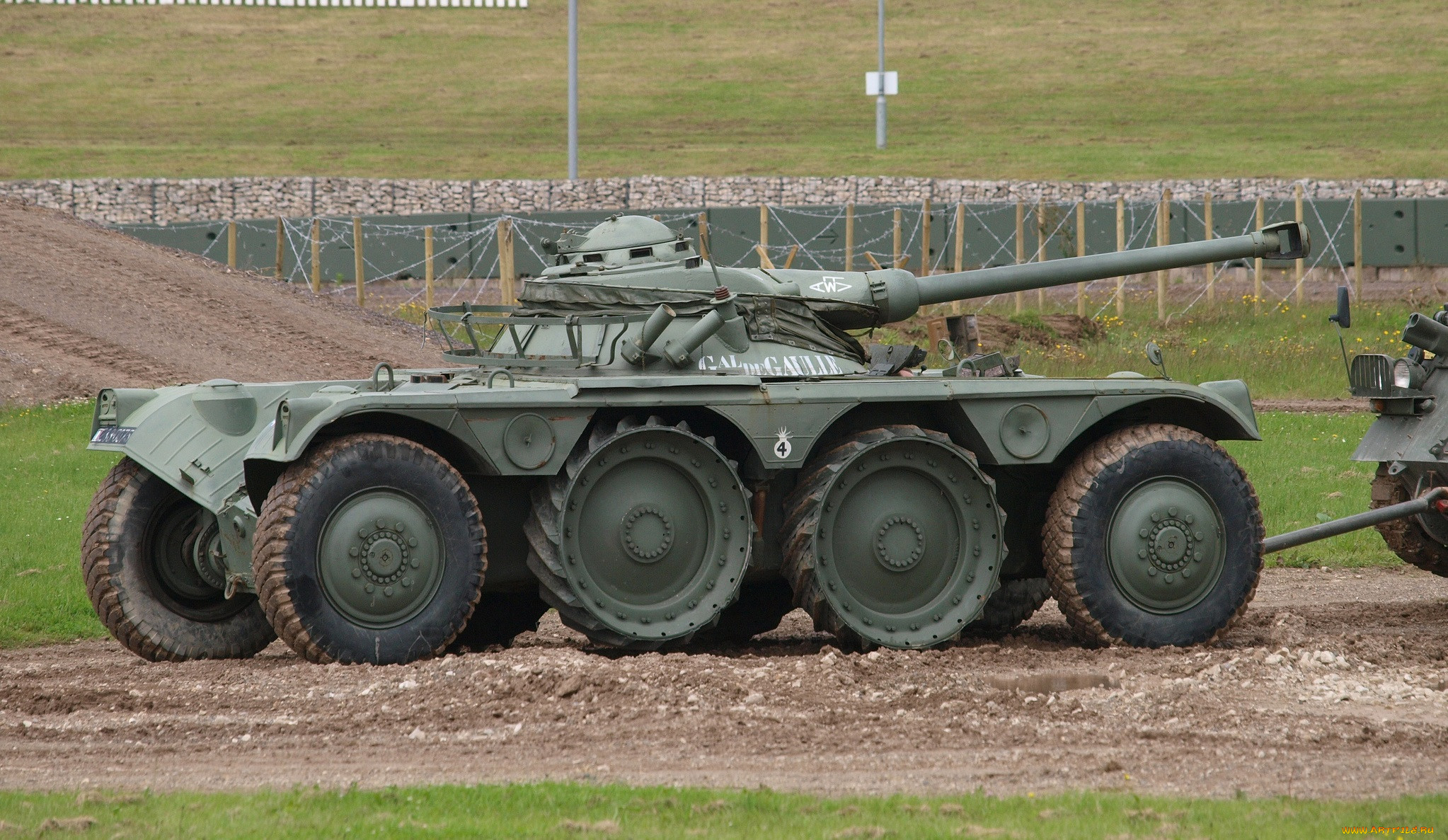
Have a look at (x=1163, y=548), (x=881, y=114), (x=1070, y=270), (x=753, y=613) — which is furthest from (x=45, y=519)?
(x=881, y=114)

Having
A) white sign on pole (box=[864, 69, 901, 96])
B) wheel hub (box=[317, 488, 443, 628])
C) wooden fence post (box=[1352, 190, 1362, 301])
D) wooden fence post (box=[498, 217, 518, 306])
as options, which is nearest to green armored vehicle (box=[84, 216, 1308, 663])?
wheel hub (box=[317, 488, 443, 628])

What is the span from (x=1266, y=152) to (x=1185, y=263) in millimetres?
37873

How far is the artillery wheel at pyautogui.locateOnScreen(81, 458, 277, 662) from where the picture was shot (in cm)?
996

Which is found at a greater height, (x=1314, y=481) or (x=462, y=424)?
(x=462, y=424)

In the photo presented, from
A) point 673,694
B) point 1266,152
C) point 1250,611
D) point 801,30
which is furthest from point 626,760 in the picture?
point 801,30

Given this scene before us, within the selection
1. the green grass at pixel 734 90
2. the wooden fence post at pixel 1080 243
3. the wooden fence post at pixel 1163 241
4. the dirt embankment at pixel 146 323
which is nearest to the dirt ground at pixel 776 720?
the dirt embankment at pixel 146 323

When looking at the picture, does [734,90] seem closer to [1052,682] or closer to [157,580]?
[157,580]

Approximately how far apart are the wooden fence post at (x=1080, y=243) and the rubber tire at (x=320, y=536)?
58.9 ft

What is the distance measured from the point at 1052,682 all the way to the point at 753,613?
2.55 metres

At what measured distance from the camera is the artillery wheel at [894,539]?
31.7 feet

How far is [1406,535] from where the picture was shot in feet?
40.1

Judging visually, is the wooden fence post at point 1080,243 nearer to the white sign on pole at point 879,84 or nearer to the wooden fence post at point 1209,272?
the wooden fence post at point 1209,272

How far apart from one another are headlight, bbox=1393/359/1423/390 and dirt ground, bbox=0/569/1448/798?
7.70 ft

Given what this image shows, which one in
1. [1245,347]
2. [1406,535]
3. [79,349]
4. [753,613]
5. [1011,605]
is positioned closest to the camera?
Result: [753,613]
